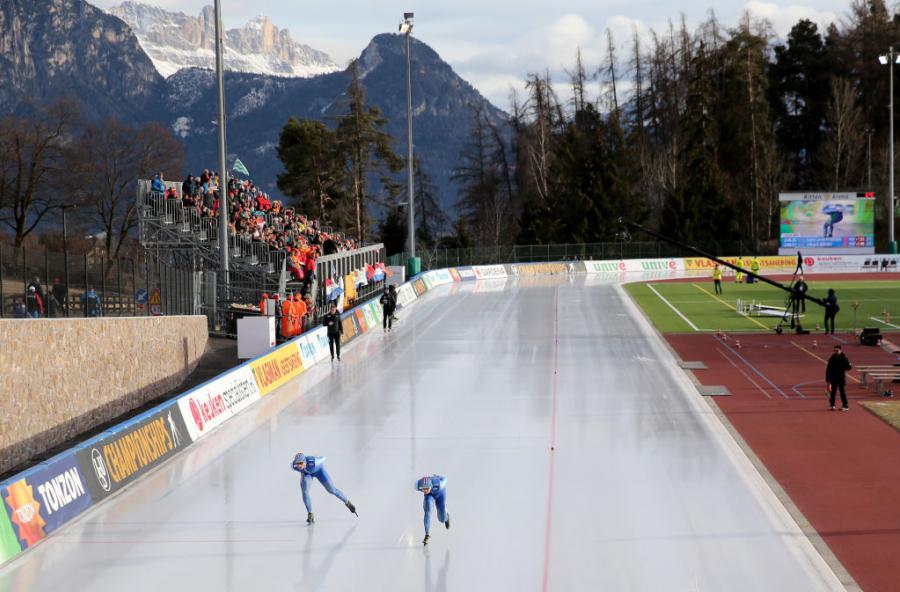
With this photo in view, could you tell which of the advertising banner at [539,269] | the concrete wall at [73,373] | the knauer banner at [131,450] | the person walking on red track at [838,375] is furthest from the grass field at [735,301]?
the knauer banner at [131,450]

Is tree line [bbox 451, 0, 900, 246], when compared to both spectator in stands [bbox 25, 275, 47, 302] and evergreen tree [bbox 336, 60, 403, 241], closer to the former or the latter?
evergreen tree [bbox 336, 60, 403, 241]

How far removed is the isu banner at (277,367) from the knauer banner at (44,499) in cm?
1014

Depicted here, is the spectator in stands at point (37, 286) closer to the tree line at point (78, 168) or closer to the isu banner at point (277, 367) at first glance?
the isu banner at point (277, 367)

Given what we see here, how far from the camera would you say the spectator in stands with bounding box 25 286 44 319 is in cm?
2350

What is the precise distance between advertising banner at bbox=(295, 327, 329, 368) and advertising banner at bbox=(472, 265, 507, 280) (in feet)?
121

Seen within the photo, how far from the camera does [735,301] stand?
52.0m

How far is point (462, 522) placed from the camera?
15602 mm

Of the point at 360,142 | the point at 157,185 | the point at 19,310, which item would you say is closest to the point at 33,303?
the point at 19,310

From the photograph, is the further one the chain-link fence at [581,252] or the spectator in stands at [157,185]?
the chain-link fence at [581,252]

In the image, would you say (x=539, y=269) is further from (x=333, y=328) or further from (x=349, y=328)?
(x=333, y=328)

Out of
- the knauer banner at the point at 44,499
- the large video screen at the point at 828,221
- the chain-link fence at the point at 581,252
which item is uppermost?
the large video screen at the point at 828,221

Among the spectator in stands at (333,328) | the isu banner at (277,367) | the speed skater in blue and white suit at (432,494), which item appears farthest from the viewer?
the spectator in stands at (333,328)

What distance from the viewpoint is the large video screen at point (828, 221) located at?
68.7 meters

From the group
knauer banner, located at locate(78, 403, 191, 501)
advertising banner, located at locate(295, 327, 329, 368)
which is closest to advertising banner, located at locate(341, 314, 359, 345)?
advertising banner, located at locate(295, 327, 329, 368)
